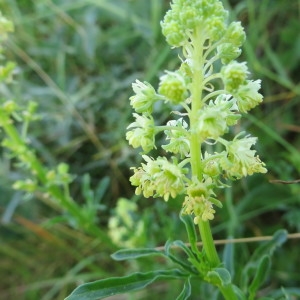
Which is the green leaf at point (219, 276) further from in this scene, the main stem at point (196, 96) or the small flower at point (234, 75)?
the small flower at point (234, 75)

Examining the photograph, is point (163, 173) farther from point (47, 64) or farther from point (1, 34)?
point (47, 64)

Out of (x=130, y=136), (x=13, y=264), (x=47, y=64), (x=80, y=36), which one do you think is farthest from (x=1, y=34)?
(x=13, y=264)

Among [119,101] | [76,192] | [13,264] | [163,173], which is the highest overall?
[119,101]

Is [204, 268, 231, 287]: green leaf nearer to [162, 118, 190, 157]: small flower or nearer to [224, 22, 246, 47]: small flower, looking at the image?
[162, 118, 190, 157]: small flower

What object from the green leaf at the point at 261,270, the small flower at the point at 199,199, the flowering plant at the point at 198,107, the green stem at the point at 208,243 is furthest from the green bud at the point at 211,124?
the green leaf at the point at 261,270

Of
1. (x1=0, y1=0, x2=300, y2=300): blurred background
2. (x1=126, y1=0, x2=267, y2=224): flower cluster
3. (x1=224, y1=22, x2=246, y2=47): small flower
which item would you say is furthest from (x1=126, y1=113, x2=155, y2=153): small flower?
(x1=0, y1=0, x2=300, y2=300): blurred background

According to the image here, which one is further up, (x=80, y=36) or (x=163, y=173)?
(x=80, y=36)
